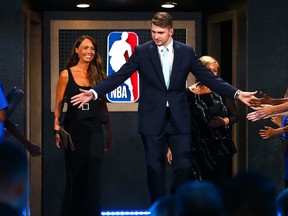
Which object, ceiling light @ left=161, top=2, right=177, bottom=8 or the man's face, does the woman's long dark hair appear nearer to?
the man's face

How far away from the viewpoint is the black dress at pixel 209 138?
19.7ft

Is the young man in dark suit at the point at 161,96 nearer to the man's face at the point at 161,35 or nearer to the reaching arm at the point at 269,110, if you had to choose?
the man's face at the point at 161,35

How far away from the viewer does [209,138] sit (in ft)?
19.8

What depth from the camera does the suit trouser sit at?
5098mm

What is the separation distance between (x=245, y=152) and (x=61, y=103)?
1836 mm

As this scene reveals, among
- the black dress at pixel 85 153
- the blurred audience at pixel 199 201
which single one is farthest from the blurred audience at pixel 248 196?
the black dress at pixel 85 153

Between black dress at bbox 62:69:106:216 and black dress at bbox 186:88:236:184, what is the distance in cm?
81

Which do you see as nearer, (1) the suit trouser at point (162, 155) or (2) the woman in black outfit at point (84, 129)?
(1) the suit trouser at point (162, 155)

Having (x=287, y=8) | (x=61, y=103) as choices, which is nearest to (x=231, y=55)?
(x=287, y=8)

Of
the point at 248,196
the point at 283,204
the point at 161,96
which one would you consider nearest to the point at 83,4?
the point at 161,96

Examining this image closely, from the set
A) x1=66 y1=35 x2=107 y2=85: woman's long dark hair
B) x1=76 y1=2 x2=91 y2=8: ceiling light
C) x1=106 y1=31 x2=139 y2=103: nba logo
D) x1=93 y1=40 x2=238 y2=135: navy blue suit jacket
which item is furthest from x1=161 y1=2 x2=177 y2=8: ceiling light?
x1=93 y1=40 x2=238 y2=135: navy blue suit jacket

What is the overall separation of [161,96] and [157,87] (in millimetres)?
70

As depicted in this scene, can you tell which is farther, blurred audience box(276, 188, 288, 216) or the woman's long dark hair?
the woman's long dark hair

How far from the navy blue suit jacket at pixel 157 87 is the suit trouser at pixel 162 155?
44mm
